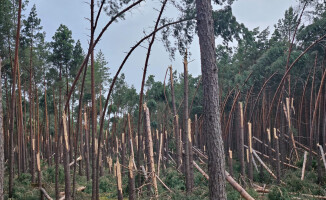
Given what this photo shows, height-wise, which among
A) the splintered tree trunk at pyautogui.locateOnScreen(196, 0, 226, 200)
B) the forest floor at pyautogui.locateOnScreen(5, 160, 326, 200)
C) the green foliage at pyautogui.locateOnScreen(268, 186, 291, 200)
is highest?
the splintered tree trunk at pyautogui.locateOnScreen(196, 0, 226, 200)

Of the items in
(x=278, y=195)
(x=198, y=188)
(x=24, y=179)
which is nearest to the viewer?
(x=278, y=195)

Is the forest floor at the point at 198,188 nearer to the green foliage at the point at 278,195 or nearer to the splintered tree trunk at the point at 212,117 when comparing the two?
the green foliage at the point at 278,195

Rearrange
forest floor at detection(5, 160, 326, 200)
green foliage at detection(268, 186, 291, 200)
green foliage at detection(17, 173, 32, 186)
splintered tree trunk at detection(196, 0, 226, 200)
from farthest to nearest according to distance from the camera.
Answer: green foliage at detection(17, 173, 32, 186) → forest floor at detection(5, 160, 326, 200) → green foliage at detection(268, 186, 291, 200) → splintered tree trunk at detection(196, 0, 226, 200)

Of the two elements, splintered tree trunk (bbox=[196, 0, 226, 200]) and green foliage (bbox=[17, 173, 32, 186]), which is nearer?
splintered tree trunk (bbox=[196, 0, 226, 200])

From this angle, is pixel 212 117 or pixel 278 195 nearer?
pixel 212 117

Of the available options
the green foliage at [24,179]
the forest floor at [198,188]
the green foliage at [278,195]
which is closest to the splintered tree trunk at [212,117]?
the forest floor at [198,188]

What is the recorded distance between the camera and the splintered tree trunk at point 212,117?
20.2ft

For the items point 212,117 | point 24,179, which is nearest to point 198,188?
point 212,117

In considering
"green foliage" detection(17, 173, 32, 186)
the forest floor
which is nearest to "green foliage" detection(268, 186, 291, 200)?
the forest floor

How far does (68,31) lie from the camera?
63.2 ft

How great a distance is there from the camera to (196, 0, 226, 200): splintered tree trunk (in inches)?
242

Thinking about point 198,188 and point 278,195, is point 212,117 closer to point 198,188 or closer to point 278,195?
point 278,195

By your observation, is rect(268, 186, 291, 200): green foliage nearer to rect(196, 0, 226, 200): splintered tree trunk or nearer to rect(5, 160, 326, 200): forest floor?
rect(5, 160, 326, 200): forest floor

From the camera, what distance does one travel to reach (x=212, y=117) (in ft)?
20.4
